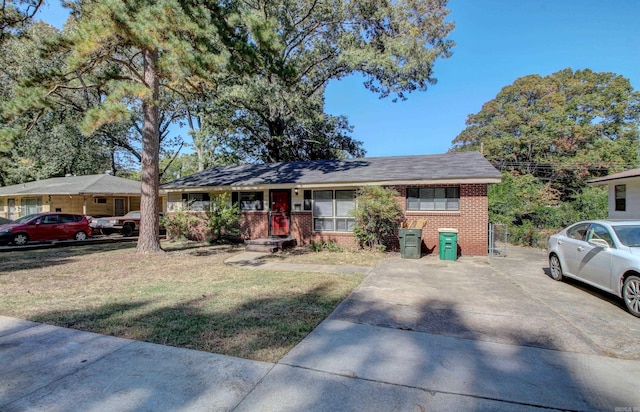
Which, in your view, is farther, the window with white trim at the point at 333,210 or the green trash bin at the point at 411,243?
the window with white trim at the point at 333,210

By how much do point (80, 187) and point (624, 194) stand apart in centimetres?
2931

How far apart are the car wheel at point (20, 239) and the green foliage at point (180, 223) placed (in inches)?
217

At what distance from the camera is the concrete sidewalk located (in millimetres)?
2838

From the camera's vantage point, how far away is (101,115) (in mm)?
8406

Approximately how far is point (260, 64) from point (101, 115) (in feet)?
14.4

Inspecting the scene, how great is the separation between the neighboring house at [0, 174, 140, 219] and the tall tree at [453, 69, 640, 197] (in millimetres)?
29936

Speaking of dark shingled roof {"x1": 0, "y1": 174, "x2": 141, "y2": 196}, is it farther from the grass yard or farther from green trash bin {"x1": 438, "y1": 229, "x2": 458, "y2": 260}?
green trash bin {"x1": 438, "y1": 229, "x2": 458, "y2": 260}

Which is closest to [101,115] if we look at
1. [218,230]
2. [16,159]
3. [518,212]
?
[218,230]

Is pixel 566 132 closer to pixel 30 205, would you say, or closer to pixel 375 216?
pixel 375 216

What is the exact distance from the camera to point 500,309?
5359 millimetres


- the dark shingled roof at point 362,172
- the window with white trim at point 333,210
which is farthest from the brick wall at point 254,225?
the window with white trim at point 333,210

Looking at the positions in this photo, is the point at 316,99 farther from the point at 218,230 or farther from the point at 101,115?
the point at 101,115

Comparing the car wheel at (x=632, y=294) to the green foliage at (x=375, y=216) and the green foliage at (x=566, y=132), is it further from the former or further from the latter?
the green foliage at (x=566, y=132)

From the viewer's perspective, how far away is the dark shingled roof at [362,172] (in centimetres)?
1131
